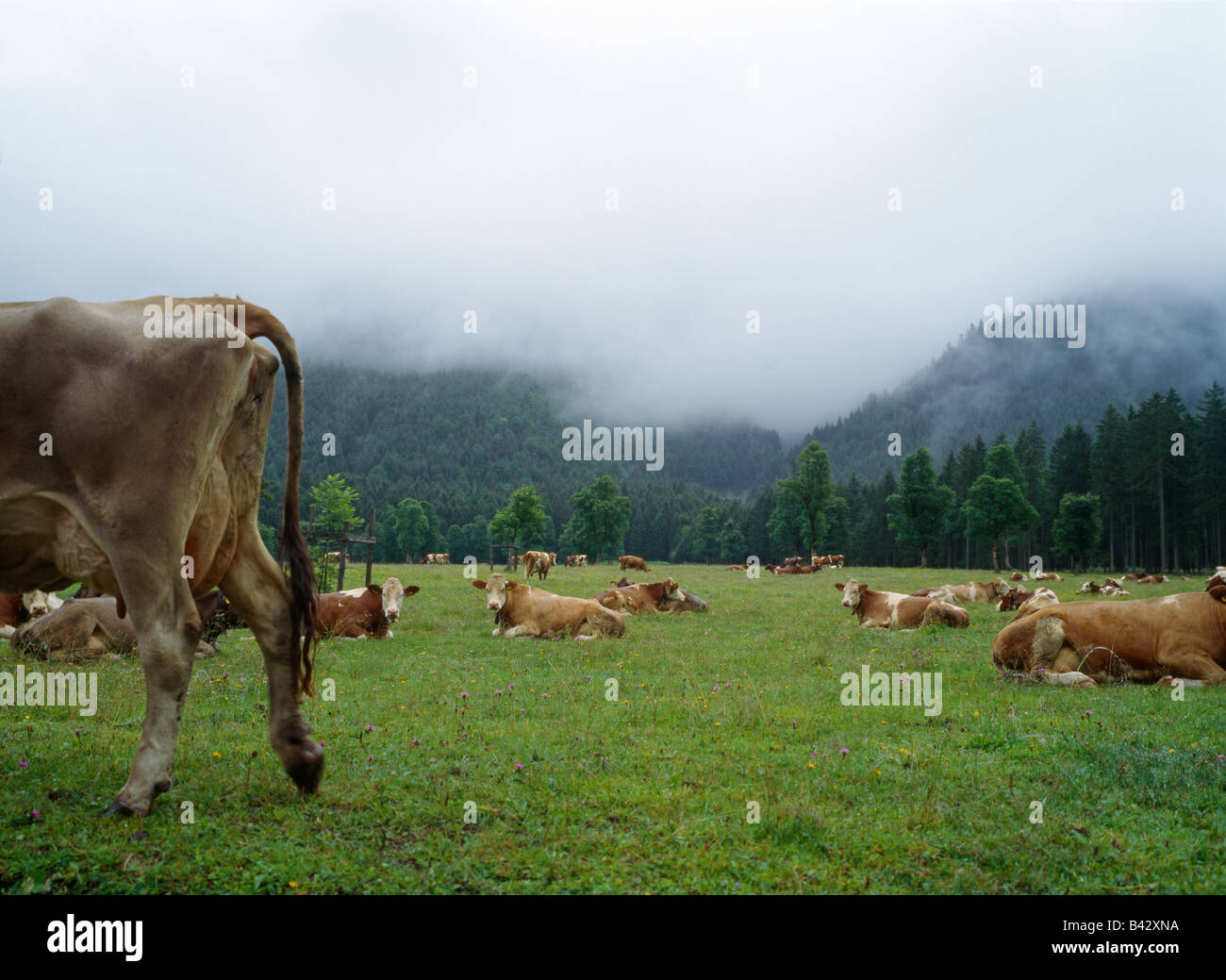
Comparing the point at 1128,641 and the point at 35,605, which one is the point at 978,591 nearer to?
the point at 1128,641

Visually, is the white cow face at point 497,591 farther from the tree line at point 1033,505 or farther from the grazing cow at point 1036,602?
the tree line at point 1033,505

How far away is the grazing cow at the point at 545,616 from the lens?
1603 cm

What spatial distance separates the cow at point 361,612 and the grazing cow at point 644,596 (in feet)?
22.3

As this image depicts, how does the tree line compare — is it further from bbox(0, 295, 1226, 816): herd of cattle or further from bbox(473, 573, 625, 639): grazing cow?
bbox(0, 295, 1226, 816): herd of cattle

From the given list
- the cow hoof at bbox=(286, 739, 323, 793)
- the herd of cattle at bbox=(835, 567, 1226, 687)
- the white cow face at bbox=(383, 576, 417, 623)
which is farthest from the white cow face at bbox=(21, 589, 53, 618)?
the herd of cattle at bbox=(835, 567, 1226, 687)

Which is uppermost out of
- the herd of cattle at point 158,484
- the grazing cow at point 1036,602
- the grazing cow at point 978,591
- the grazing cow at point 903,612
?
the herd of cattle at point 158,484

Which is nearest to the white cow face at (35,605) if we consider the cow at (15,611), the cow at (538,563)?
the cow at (15,611)

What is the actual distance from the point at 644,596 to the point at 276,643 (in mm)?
17689

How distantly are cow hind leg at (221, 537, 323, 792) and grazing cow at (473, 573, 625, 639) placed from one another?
1063 cm

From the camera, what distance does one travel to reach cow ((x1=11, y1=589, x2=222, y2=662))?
11562 mm

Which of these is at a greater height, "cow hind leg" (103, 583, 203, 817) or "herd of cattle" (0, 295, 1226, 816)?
"herd of cattle" (0, 295, 1226, 816)

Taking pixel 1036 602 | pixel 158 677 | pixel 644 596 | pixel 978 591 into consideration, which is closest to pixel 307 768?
pixel 158 677

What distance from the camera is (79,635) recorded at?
11.7 metres
